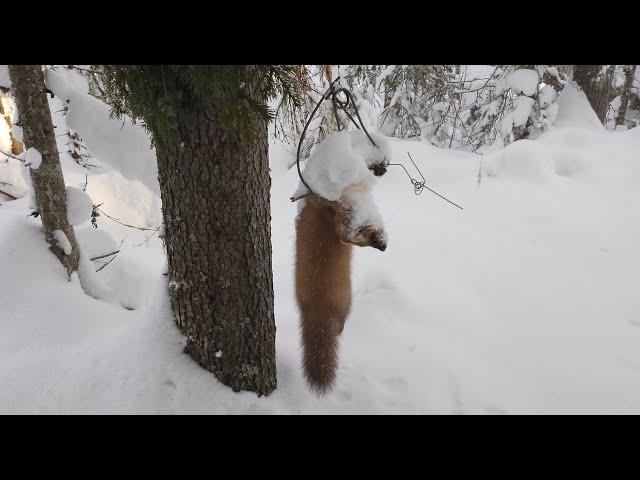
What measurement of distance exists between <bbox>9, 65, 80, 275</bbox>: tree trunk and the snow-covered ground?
158mm

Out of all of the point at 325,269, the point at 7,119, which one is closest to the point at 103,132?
the point at 325,269

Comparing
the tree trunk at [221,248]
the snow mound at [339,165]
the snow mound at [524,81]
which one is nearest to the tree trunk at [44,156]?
the tree trunk at [221,248]

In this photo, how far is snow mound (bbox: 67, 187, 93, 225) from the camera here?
10.3 ft

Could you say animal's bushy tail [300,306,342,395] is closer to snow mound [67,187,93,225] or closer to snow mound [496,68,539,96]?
snow mound [67,187,93,225]

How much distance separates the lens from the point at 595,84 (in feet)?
24.8

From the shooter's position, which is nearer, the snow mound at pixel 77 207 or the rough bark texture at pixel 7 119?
the snow mound at pixel 77 207

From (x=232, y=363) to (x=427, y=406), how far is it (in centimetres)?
107

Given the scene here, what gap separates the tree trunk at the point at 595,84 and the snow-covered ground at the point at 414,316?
2.87 meters

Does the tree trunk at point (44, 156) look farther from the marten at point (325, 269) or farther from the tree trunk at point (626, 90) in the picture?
the tree trunk at point (626, 90)

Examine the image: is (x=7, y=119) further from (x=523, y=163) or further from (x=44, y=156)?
(x=523, y=163)

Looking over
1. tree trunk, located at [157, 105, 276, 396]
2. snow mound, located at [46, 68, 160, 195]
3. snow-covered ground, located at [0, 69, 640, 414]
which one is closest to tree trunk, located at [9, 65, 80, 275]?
snow-covered ground, located at [0, 69, 640, 414]

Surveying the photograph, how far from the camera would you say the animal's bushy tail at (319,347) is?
1.73 m
